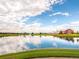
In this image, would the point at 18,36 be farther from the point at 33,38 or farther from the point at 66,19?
the point at 66,19

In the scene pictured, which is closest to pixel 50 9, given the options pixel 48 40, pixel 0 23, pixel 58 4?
pixel 58 4

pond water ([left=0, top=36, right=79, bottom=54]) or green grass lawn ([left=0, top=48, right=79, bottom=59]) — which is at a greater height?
pond water ([left=0, top=36, right=79, bottom=54])

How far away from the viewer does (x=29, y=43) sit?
3.42 metres

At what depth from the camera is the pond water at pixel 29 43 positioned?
11.1 feet

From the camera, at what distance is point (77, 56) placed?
11.0 ft

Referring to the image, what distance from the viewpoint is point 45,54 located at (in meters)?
3.38

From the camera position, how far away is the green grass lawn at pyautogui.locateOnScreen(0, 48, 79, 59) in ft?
11.0

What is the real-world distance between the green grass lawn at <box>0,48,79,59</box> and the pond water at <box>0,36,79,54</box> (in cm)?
5

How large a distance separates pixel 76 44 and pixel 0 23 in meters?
0.96

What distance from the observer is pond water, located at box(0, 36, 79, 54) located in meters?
3.39

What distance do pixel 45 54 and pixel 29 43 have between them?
24 centimetres

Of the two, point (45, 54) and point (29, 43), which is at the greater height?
point (29, 43)

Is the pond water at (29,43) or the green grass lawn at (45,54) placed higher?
the pond water at (29,43)

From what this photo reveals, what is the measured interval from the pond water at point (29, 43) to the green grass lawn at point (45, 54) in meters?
0.05
